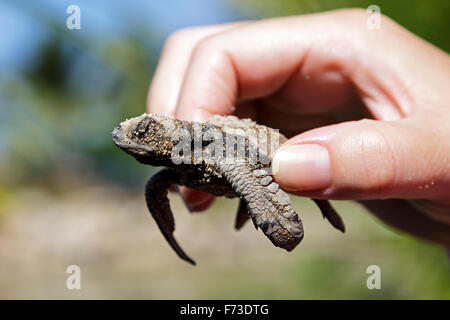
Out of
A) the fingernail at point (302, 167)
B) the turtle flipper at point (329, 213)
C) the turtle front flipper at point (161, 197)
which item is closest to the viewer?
the fingernail at point (302, 167)

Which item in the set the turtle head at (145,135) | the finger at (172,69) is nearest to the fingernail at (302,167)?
the turtle head at (145,135)

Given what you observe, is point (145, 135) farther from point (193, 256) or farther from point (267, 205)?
point (193, 256)

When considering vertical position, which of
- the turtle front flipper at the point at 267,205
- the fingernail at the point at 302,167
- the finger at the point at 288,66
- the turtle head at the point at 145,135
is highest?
the finger at the point at 288,66

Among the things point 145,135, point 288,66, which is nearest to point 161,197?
point 145,135

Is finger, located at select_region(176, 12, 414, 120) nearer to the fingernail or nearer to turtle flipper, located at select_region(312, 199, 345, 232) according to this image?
turtle flipper, located at select_region(312, 199, 345, 232)

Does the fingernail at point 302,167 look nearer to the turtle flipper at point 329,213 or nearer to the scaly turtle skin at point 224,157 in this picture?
the scaly turtle skin at point 224,157

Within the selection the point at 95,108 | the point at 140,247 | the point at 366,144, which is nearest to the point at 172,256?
the point at 140,247
